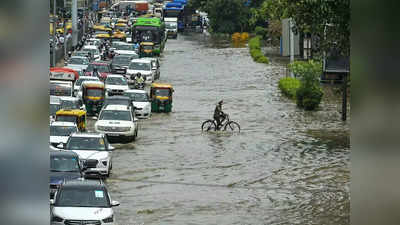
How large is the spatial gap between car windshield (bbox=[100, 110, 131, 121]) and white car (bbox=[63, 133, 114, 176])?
26.1ft

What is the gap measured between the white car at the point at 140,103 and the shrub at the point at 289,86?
1042cm

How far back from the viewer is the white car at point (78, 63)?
56466 mm

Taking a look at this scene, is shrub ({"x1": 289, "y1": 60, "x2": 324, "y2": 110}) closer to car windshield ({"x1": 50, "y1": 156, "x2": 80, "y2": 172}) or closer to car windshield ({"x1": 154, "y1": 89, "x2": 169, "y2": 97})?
car windshield ({"x1": 154, "y1": 89, "x2": 169, "y2": 97})

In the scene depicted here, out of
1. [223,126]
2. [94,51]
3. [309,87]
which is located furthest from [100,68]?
[223,126]

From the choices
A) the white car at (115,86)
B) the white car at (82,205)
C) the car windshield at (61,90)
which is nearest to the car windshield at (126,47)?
the white car at (115,86)

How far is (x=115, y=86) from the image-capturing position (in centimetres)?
4684

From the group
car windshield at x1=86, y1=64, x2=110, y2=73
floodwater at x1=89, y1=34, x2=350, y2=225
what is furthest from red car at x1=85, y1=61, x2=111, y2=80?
floodwater at x1=89, y1=34, x2=350, y2=225

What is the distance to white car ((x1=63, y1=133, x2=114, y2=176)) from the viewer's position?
2464cm

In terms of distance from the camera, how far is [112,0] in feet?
572

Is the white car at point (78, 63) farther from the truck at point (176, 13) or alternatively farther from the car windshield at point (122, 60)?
the truck at point (176, 13)

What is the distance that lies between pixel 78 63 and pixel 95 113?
16.9 m
